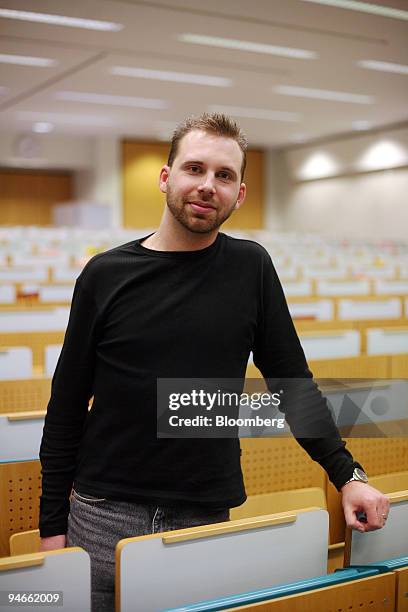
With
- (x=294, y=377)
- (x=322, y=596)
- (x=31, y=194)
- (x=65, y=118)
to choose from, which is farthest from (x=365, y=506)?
(x=31, y=194)

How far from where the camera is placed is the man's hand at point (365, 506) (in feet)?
5.26

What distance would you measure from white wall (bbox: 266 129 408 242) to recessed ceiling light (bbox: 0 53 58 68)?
9.96 m

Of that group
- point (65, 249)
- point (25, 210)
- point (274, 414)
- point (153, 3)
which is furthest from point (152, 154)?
point (274, 414)

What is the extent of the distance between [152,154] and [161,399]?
19.7 meters

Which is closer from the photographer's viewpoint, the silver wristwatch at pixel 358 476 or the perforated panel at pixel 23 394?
the silver wristwatch at pixel 358 476

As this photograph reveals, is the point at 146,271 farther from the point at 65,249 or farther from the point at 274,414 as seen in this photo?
the point at 65,249

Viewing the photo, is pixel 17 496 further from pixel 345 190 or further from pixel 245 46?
pixel 345 190

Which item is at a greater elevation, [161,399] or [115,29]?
[115,29]

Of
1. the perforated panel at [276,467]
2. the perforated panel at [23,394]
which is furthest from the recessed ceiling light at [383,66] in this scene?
the perforated panel at [276,467]

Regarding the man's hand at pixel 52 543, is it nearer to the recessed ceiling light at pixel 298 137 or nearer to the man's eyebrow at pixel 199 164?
the man's eyebrow at pixel 199 164

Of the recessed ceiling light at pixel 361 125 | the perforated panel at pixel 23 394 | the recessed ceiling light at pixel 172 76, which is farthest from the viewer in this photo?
the recessed ceiling light at pixel 361 125

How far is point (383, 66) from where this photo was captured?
12.1m

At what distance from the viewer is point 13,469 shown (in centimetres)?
233

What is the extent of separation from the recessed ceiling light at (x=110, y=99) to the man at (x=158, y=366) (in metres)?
13.3
